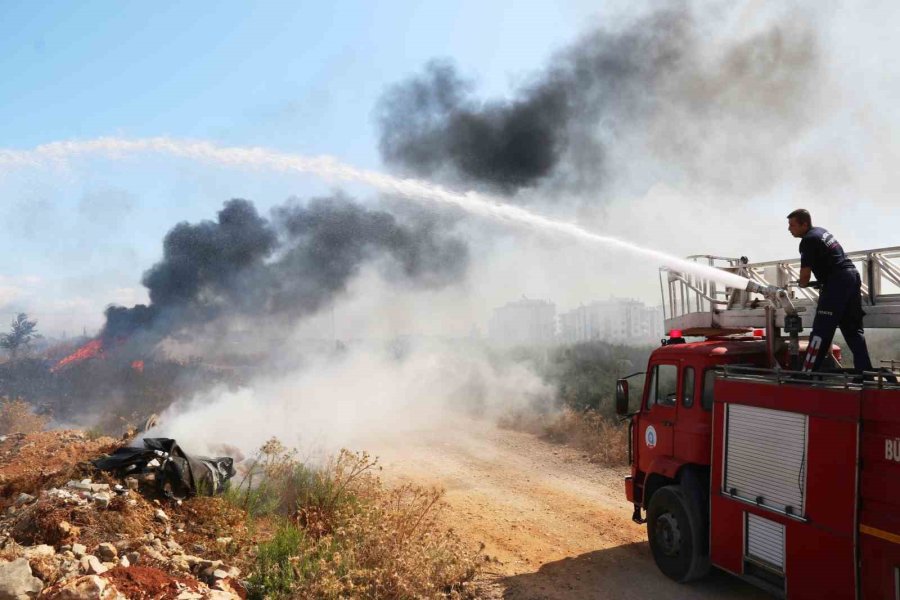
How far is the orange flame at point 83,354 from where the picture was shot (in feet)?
78.6

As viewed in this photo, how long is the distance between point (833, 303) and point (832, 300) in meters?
0.03

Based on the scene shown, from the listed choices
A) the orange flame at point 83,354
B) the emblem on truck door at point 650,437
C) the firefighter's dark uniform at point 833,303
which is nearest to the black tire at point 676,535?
the emblem on truck door at point 650,437

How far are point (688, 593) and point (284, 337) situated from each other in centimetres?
2220

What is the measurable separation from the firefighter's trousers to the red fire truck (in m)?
0.26

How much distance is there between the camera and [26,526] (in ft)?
19.4

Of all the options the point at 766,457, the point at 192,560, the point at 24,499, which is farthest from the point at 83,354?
the point at 766,457

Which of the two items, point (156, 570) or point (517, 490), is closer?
point (156, 570)

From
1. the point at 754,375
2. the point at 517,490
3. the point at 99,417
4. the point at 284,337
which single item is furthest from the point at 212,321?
the point at 754,375

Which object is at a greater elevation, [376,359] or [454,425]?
[376,359]

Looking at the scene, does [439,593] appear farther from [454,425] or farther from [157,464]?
[454,425]

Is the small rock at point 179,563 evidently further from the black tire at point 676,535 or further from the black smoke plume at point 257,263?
the black smoke plume at point 257,263

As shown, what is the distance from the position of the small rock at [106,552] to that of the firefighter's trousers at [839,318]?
23.1ft

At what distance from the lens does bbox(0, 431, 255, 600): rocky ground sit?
4809 mm

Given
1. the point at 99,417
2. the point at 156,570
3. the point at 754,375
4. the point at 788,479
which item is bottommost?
the point at 99,417
